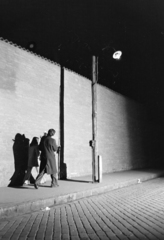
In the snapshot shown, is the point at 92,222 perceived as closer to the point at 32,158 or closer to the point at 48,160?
the point at 48,160

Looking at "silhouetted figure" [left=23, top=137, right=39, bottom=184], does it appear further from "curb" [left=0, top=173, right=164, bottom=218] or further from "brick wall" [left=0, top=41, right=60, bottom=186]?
"curb" [left=0, top=173, right=164, bottom=218]

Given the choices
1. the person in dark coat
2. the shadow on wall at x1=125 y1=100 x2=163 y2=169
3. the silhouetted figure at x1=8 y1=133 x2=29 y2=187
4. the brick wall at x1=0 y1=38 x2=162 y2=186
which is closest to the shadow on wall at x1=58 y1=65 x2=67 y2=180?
the brick wall at x1=0 y1=38 x2=162 y2=186

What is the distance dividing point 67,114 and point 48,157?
3860mm

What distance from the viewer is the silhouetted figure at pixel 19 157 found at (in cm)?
970

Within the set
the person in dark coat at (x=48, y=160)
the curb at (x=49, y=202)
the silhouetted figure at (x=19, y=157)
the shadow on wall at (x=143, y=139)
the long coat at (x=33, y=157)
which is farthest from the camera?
the shadow on wall at (x=143, y=139)

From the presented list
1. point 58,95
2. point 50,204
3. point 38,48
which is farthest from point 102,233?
point 38,48

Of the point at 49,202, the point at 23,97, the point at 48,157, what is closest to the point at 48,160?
the point at 48,157

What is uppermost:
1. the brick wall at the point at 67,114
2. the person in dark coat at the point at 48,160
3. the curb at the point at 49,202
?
the brick wall at the point at 67,114

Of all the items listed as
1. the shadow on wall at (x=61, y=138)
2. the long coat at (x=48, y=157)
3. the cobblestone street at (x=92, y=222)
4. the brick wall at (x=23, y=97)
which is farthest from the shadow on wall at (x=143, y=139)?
the cobblestone street at (x=92, y=222)

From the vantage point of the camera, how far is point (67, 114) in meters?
12.4

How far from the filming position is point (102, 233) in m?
4.31

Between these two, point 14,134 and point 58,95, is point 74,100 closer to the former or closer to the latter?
point 58,95

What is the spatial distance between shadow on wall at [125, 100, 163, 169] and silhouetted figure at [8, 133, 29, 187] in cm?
923

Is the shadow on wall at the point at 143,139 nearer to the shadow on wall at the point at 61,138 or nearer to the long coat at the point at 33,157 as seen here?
the shadow on wall at the point at 61,138
